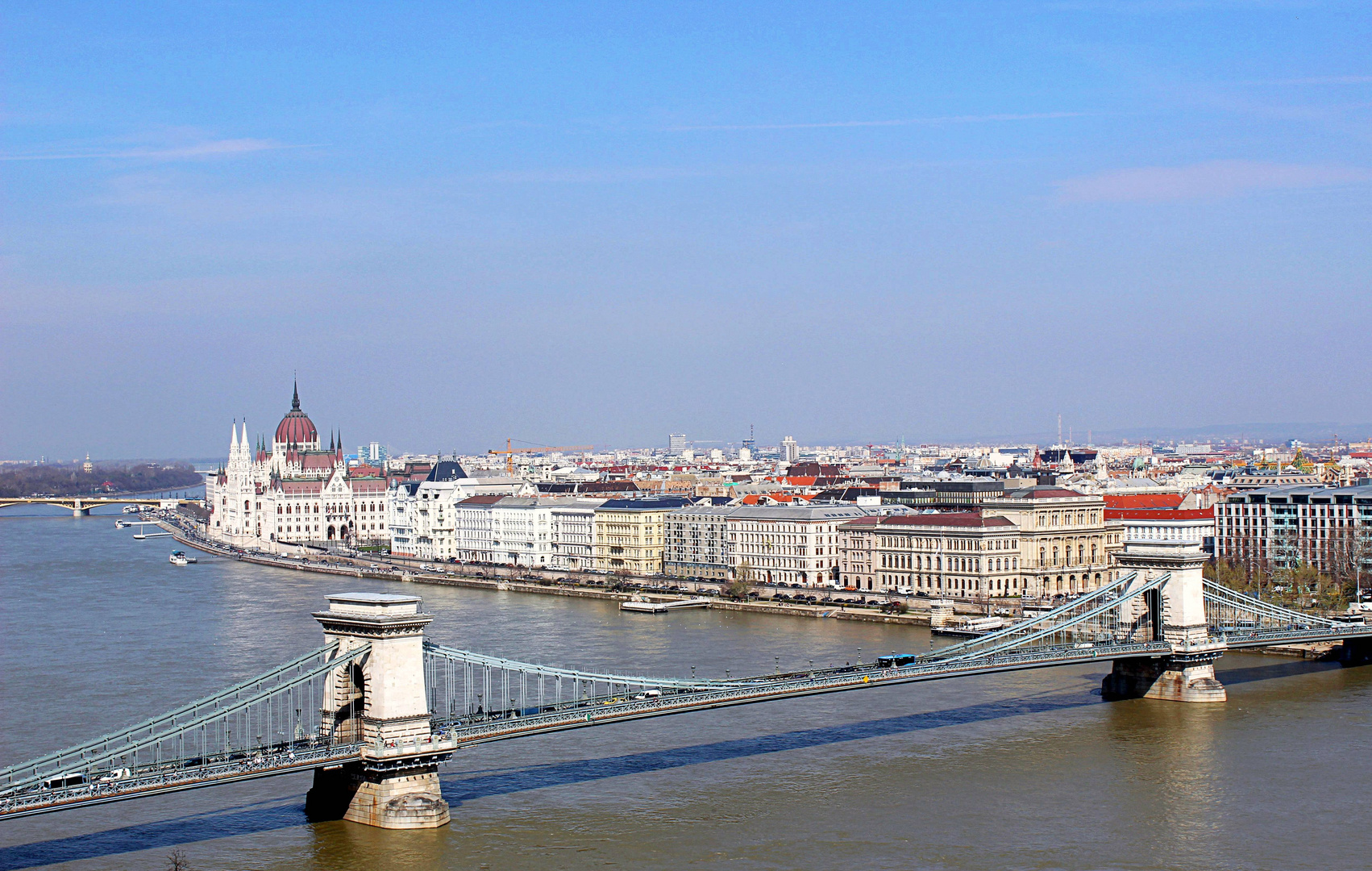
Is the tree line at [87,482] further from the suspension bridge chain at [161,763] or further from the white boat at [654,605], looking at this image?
the suspension bridge chain at [161,763]

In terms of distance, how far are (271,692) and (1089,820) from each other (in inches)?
338

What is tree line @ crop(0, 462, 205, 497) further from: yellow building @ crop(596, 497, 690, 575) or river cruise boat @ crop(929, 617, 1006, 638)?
river cruise boat @ crop(929, 617, 1006, 638)

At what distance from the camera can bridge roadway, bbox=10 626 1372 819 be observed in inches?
586

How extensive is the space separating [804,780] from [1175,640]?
9.08 m

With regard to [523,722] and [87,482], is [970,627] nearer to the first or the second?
[523,722]

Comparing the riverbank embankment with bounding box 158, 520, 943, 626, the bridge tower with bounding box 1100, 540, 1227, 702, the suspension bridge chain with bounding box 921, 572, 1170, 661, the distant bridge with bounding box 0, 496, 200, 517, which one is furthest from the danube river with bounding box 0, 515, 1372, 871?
the distant bridge with bounding box 0, 496, 200, 517

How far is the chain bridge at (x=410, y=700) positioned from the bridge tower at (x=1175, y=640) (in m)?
0.03

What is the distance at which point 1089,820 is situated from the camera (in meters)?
17.5

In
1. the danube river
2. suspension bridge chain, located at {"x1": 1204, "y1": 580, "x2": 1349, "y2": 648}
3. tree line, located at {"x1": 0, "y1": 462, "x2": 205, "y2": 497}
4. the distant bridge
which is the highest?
tree line, located at {"x1": 0, "y1": 462, "x2": 205, "y2": 497}

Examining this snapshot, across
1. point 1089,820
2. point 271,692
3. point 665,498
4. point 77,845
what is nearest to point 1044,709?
point 1089,820

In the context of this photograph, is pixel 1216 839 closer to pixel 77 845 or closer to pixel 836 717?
pixel 836 717

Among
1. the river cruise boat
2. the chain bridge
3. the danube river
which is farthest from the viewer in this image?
the river cruise boat

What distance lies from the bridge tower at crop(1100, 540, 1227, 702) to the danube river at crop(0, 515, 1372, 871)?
57 cm

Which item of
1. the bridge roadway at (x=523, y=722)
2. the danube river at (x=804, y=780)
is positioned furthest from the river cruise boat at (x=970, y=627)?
the bridge roadway at (x=523, y=722)
